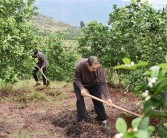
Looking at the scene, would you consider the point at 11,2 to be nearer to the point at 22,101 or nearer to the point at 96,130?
the point at 22,101

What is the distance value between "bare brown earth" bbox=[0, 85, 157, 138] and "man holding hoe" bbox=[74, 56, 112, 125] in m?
0.31

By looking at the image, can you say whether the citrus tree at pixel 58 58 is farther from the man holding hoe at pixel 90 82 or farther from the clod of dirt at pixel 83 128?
the man holding hoe at pixel 90 82

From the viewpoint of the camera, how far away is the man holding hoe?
8164 millimetres

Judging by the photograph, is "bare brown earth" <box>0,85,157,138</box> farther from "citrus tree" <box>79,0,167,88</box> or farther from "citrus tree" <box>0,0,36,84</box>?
"citrus tree" <box>79,0,167,88</box>

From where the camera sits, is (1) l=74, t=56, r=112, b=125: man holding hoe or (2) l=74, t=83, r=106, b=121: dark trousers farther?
(2) l=74, t=83, r=106, b=121: dark trousers

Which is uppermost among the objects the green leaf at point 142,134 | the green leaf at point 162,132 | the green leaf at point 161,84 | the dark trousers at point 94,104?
the green leaf at point 161,84

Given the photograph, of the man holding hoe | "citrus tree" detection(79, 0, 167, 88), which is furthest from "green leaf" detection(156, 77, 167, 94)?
"citrus tree" detection(79, 0, 167, 88)

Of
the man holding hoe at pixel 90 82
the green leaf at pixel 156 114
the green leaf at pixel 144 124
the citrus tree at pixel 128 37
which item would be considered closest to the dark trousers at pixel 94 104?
the man holding hoe at pixel 90 82

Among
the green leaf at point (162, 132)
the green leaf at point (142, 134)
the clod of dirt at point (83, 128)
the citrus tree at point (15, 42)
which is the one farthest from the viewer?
the citrus tree at point (15, 42)

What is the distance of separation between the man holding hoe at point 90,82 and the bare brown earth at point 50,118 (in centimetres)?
31

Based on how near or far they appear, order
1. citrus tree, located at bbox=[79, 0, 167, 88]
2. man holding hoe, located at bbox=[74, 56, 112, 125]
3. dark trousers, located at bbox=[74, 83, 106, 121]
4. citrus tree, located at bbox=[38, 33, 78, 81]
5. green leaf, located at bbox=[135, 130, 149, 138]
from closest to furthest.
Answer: green leaf, located at bbox=[135, 130, 149, 138] → man holding hoe, located at bbox=[74, 56, 112, 125] → dark trousers, located at bbox=[74, 83, 106, 121] → citrus tree, located at bbox=[79, 0, 167, 88] → citrus tree, located at bbox=[38, 33, 78, 81]

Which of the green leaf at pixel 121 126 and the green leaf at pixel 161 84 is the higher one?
the green leaf at pixel 161 84

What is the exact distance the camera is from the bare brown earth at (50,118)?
9.13 metres

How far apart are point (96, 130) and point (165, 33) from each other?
276 centimetres
